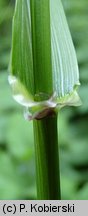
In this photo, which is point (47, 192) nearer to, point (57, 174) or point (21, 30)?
point (57, 174)

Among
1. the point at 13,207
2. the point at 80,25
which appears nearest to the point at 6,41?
the point at 80,25

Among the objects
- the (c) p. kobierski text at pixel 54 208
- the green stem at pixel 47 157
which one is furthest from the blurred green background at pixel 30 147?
the green stem at pixel 47 157

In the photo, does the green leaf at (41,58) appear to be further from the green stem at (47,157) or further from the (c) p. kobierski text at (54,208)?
the (c) p. kobierski text at (54,208)

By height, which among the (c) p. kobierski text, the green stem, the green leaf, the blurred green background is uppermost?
the green leaf

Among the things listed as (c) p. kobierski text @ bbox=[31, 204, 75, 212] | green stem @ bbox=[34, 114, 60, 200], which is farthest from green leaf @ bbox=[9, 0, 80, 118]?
(c) p. kobierski text @ bbox=[31, 204, 75, 212]

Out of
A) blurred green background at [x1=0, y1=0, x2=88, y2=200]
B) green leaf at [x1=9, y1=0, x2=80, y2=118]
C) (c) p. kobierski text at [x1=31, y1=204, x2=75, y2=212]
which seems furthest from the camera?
blurred green background at [x1=0, y1=0, x2=88, y2=200]

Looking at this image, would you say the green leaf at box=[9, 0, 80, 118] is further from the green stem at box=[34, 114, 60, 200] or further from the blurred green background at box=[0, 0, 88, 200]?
the blurred green background at box=[0, 0, 88, 200]

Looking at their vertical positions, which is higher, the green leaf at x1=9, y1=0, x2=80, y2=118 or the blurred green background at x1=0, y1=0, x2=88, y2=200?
the green leaf at x1=9, y1=0, x2=80, y2=118
